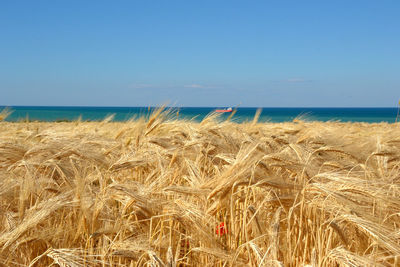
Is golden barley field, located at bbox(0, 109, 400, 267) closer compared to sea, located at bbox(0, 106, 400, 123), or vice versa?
golden barley field, located at bbox(0, 109, 400, 267)

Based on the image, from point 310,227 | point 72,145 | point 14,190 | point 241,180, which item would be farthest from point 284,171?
point 14,190

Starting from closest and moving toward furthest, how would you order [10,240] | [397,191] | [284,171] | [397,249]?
[397,249]
[10,240]
[397,191]
[284,171]

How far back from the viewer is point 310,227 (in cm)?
164

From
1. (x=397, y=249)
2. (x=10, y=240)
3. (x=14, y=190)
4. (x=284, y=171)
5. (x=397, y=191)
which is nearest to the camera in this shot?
(x=397, y=249)

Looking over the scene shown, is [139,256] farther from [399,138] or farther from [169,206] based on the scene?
[399,138]

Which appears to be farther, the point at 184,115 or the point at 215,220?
the point at 184,115

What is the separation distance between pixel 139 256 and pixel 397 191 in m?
→ 1.10

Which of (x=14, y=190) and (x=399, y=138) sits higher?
(x=399, y=138)

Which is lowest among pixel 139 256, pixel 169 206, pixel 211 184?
pixel 139 256

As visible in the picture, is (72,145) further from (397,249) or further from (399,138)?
(399,138)

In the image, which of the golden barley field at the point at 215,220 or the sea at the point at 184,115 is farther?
the sea at the point at 184,115

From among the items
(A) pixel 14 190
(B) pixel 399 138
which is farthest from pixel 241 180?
(B) pixel 399 138

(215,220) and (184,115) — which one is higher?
(184,115)

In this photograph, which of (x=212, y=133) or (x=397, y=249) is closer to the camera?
(x=397, y=249)
